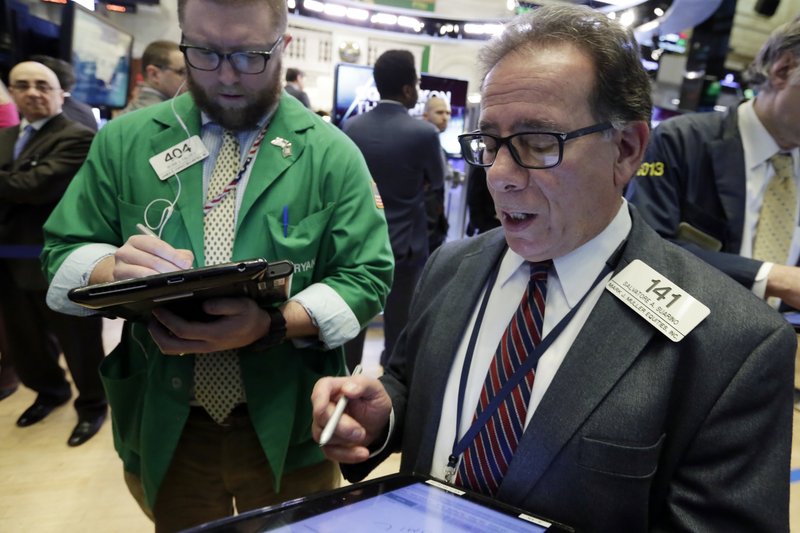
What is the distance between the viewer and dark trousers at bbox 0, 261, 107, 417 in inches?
116

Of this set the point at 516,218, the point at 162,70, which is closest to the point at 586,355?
the point at 516,218

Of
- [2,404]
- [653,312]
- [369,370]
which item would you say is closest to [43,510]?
[2,404]

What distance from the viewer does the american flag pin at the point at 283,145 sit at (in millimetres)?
1289

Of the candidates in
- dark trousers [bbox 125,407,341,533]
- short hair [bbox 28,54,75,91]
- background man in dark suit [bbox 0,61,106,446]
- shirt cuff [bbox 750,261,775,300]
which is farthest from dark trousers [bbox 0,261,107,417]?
shirt cuff [bbox 750,261,775,300]

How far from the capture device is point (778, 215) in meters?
1.57

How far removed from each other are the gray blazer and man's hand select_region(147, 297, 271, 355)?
60 centimetres

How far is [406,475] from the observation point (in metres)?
0.84

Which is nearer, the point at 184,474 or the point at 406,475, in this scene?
the point at 406,475

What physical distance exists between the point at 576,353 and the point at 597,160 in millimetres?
358

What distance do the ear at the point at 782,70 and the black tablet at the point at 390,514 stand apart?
140 cm

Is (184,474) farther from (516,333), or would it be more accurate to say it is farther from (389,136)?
(389,136)

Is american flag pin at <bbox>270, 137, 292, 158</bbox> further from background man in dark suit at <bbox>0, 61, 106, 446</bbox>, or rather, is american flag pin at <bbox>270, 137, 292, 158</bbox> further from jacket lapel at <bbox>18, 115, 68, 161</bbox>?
jacket lapel at <bbox>18, 115, 68, 161</bbox>

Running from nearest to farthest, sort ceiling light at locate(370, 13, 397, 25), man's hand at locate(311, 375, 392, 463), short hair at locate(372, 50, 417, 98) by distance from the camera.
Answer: man's hand at locate(311, 375, 392, 463) → short hair at locate(372, 50, 417, 98) → ceiling light at locate(370, 13, 397, 25)

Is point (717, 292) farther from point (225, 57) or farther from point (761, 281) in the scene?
point (225, 57)
